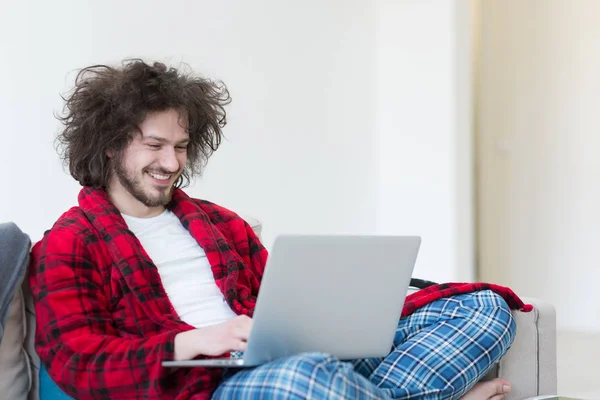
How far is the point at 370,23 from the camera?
400cm

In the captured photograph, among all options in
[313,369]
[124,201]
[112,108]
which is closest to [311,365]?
[313,369]

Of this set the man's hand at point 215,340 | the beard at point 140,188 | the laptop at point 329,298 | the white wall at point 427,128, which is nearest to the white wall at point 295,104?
the white wall at point 427,128

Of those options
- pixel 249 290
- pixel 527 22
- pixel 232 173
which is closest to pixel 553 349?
pixel 249 290

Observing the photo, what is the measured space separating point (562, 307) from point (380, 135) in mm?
1355

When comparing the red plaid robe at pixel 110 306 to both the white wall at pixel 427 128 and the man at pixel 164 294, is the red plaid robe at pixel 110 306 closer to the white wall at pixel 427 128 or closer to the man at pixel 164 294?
the man at pixel 164 294

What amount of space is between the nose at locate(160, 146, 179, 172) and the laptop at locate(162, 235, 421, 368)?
1.60 ft

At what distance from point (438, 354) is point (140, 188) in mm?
721

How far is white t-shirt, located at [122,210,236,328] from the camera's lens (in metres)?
1.75

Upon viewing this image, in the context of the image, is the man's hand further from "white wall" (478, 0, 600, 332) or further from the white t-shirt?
"white wall" (478, 0, 600, 332)

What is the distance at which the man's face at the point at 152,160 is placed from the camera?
180 centimetres

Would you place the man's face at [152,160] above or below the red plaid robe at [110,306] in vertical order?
above

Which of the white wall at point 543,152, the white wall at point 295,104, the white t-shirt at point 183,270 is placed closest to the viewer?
the white t-shirt at point 183,270

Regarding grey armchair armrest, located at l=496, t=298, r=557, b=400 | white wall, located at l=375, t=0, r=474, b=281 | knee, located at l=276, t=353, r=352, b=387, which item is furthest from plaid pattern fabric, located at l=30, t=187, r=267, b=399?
white wall, located at l=375, t=0, r=474, b=281

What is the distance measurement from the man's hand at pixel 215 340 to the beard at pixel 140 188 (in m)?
0.42
